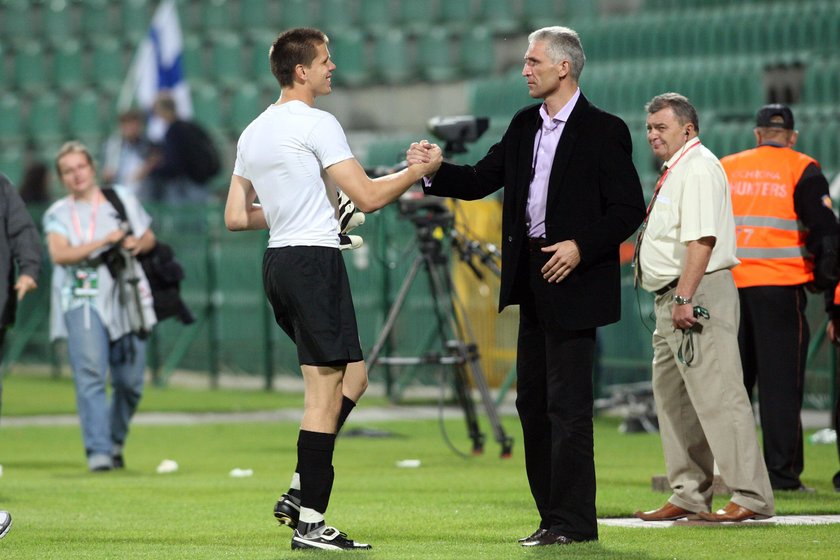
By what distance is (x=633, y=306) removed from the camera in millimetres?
13672

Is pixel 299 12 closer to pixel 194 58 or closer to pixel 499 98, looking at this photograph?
pixel 194 58

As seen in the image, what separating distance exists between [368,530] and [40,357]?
12.7 m

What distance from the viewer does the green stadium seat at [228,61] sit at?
2420 cm

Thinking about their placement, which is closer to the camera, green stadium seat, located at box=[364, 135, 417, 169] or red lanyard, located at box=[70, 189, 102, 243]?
red lanyard, located at box=[70, 189, 102, 243]

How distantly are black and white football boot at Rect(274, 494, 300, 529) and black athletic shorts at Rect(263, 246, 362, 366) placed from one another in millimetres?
577

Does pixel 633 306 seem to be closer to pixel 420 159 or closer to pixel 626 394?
pixel 626 394

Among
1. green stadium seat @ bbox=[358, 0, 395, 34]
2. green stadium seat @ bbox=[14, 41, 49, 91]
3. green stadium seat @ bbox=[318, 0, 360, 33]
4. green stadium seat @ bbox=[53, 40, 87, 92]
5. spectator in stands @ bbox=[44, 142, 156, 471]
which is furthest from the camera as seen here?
green stadium seat @ bbox=[14, 41, 49, 91]

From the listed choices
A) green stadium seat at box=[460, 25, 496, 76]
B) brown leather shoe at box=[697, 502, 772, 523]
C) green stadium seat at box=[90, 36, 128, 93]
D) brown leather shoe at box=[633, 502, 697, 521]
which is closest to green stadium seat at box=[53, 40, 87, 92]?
green stadium seat at box=[90, 36, 128, 93]

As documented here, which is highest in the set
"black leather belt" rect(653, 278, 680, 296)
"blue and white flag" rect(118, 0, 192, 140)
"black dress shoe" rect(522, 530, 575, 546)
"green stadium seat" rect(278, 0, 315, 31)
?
"green stadium seat" rect(278, 0, 315, 31)

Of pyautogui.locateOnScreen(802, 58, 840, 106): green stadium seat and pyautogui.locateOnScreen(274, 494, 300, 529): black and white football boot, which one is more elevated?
pyautogui.locateOnScreen(802, 58, 840, 106): green stadium seat

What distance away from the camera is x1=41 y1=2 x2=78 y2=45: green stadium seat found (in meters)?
26.0

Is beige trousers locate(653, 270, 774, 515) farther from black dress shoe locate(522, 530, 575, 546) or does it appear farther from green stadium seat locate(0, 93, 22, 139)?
green stadium seat locate(0, 93, 22, 139)

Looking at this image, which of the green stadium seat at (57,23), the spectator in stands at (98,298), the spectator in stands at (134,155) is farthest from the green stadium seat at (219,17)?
the spectator in stands at (98,298)

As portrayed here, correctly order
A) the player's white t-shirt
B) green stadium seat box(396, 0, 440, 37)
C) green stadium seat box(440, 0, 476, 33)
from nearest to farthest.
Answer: the player's white t-shirt → green stadium seat box(440, 0, 476, 33) → green stadium seat box(396, 0, 440, 37)
